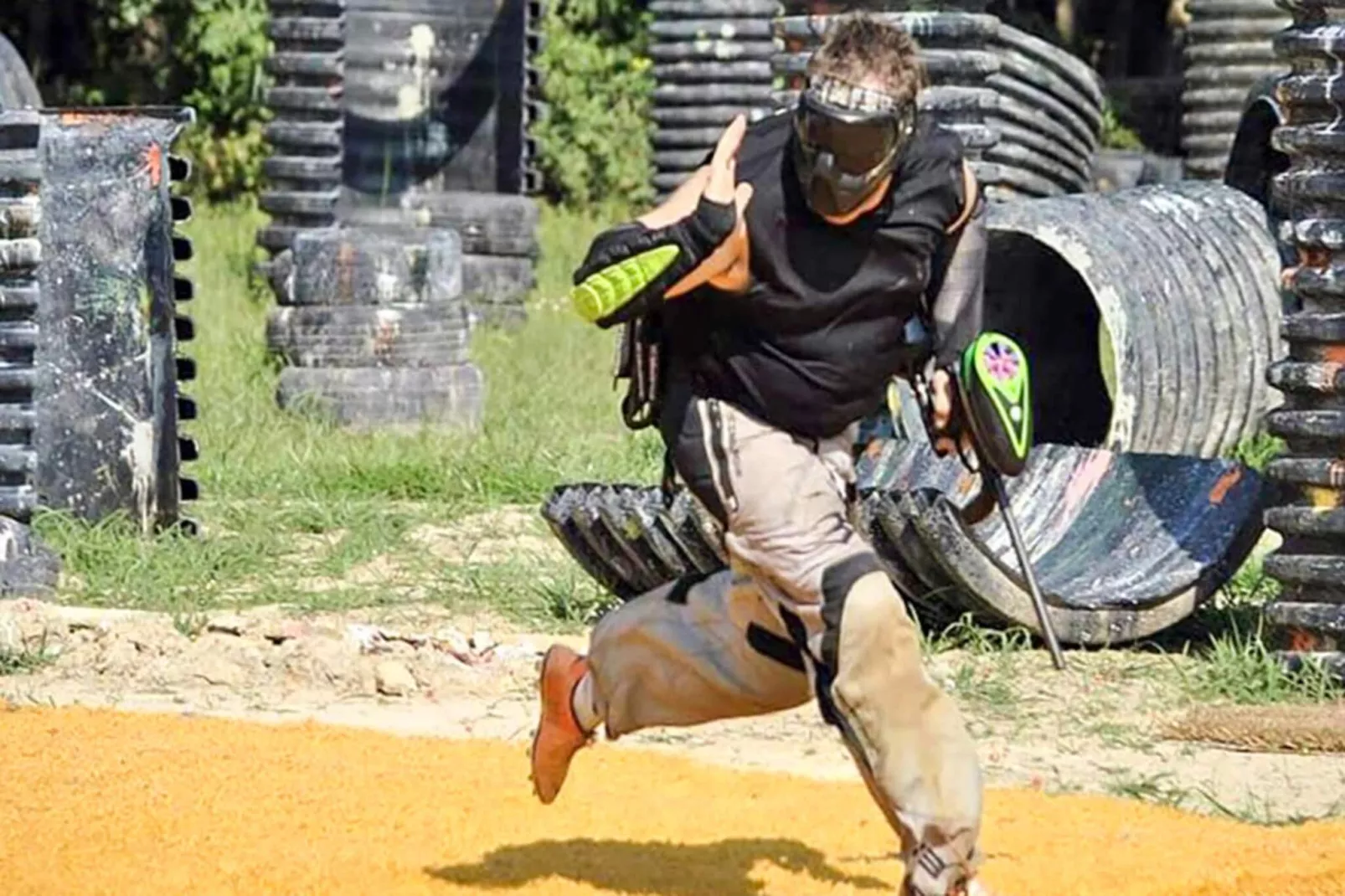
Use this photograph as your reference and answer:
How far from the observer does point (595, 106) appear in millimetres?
21469

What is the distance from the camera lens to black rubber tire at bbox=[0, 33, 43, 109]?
13133 millimetres

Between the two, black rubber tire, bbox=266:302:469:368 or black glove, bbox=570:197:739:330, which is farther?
black rubber tire, bbox=266:302:469:368

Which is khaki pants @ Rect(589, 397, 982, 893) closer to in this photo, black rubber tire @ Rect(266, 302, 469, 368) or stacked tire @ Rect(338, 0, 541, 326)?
black rubber tire @ Rect(266, 302, 469, 368)

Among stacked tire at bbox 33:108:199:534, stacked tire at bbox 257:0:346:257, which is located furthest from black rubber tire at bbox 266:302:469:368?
stacked tire at bbox 33:108:199:534

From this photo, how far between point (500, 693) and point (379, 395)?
16.9ft

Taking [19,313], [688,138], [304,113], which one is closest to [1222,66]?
[688,138]

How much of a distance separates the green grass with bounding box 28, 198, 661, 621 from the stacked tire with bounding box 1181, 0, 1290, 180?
11.1ft

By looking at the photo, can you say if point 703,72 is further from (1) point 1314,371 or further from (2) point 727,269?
(2) point 727,269

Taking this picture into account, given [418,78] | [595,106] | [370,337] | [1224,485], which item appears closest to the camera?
[1224,485]

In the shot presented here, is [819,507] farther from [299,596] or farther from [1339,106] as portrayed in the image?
[299,596]

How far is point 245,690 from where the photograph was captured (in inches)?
342

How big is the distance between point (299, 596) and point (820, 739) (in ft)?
7.89

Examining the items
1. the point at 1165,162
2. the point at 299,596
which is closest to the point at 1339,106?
the point at 299,596

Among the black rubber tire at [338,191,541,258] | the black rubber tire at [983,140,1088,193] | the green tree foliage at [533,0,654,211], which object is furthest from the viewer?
the green tree foliage at [533,0,654,211]
